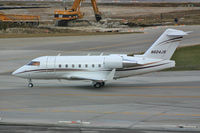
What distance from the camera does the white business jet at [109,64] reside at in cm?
3212

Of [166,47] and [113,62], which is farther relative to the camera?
[166,47]

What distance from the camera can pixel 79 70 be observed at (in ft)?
107

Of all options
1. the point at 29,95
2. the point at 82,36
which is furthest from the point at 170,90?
the point at 82,36

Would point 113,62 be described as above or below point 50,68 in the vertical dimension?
above

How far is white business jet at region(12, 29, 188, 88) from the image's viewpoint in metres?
32.1

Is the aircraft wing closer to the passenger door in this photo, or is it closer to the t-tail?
the passenger door

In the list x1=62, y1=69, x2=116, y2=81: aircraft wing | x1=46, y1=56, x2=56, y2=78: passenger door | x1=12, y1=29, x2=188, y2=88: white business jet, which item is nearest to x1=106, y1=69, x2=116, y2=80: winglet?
x1=62, y1=69, x2=116, y2=81: aircraft wing

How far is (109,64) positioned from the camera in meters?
32.0

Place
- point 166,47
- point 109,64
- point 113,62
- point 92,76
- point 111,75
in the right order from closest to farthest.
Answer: point 111,75 → point 113,62 → point 109,64 → point 92,76 → point 166,47

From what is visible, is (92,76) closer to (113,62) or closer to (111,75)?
(111,75)

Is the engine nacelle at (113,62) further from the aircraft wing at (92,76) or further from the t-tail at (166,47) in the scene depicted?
the t-tail at (166,47)

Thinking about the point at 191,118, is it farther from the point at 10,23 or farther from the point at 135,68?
the point at 10,23

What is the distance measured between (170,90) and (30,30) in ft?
186

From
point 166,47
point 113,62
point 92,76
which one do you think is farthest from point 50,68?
point 166,47
